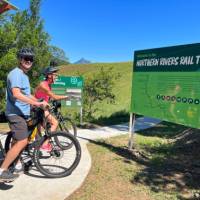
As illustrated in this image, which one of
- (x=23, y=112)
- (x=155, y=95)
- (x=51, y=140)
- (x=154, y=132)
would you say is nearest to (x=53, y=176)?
(x=51, y=140)

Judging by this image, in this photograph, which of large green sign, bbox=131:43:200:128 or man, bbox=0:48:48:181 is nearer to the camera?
man, bbox=0:48:48:181

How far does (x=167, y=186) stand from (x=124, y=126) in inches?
275

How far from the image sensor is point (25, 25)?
14.6m

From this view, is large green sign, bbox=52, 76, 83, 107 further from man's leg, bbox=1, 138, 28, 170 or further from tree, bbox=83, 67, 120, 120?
man's leg, bbox=1, 138, 28, 170

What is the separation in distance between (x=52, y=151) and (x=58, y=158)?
0.55ft

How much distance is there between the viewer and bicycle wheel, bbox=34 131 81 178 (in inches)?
214

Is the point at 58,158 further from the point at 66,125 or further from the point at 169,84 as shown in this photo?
the point at 169,84

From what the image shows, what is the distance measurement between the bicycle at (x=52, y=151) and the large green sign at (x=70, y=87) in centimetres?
554

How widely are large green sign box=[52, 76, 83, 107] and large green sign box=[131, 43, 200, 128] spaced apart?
375 centimetres

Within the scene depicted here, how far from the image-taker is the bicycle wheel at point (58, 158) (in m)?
5.43

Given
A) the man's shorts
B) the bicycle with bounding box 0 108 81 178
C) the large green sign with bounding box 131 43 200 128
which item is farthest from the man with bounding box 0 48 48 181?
the large green sign with bounding box 131 43 200 128

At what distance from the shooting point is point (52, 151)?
5793mm

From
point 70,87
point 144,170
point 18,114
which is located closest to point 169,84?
point 144,170

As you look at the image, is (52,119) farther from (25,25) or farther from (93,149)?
(25,25)
